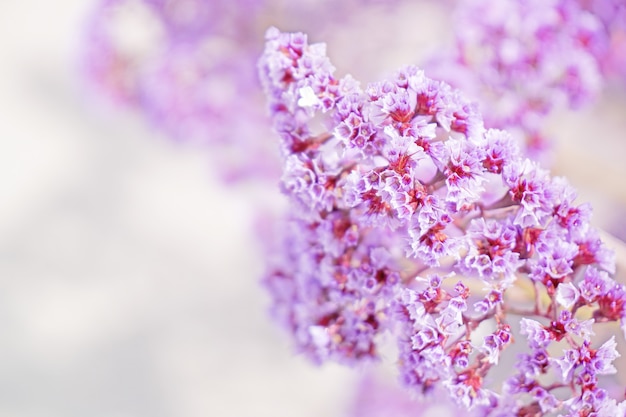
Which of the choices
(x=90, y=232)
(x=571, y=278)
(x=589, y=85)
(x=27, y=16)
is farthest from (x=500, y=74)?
(x=27, y=16)

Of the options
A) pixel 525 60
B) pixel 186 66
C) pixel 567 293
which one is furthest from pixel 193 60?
pixel 567 293

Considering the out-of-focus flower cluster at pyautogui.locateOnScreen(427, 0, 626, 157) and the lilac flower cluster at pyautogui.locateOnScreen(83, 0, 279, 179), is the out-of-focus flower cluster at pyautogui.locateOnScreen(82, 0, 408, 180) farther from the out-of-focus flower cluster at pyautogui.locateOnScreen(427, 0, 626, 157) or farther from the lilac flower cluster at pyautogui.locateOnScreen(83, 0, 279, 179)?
the out-of-focus flower cluster at pyautogui.locateOnScreen(427, 0, 626, 157)

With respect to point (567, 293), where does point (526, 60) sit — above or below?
above

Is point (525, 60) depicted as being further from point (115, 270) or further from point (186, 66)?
point (115, 270)

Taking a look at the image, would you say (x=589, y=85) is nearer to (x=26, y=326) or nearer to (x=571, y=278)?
(x=571, y=278)

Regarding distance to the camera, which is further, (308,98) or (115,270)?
(115,270)

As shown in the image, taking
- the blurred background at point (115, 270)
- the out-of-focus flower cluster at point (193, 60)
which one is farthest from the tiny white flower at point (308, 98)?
the blurred background at point (115, 270)

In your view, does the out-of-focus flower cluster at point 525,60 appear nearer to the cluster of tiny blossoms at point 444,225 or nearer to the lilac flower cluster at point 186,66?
the cluster of tiny blossoms at point 444,225
